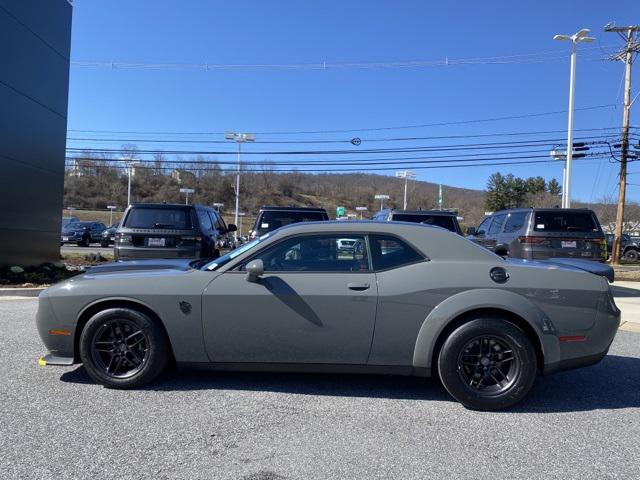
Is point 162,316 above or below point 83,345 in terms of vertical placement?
above

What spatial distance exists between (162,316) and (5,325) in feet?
12.7

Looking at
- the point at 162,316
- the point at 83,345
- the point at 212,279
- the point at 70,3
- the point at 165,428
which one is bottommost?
the point at 165,428

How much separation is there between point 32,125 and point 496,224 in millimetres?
11547

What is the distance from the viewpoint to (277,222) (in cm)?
1133

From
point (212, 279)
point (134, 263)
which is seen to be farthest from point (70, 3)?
point (212, 279)

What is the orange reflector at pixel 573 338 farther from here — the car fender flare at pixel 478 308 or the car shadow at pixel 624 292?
the car shadow at pixel 624 292

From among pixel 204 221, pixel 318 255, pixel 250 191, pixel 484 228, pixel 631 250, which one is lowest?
pixel 318 255

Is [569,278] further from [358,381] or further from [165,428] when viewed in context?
[165,428]

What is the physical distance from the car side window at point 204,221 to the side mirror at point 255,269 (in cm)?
646

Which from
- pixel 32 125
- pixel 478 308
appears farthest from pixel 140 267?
pixel 32 125

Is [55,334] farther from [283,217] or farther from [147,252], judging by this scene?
[283,217]

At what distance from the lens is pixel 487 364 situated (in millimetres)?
4145

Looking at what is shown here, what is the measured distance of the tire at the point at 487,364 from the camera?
13.4ft

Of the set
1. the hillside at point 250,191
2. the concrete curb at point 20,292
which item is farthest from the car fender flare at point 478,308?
the hillside at point 250,191
